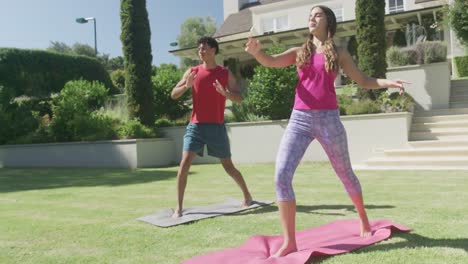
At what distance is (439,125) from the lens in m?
11.2

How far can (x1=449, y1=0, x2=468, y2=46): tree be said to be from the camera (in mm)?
12367

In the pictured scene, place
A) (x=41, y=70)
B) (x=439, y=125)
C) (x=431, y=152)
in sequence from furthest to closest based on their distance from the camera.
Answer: (x=41, y=70) < (x=439, y=125) < (x=431, y=152)

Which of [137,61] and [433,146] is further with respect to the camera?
[137,61]

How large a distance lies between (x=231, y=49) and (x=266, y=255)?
79.7 ft

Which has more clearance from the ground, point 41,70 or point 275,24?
point 275,24

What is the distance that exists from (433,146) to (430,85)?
317 centimetres

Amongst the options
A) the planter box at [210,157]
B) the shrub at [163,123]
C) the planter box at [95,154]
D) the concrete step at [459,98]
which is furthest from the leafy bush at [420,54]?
the planter box at [95,154]

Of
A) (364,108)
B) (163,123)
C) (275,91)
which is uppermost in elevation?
(275,91)

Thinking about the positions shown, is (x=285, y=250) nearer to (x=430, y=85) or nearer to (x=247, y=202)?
(x=247, y=202)

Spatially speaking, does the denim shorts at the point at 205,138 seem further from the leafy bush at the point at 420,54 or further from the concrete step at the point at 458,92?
the concrete step at the point at 458,92

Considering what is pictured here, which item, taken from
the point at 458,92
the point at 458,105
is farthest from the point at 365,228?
the point at 458,92

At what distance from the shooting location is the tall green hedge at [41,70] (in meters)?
28.2

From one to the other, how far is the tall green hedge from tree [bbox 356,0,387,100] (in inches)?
857

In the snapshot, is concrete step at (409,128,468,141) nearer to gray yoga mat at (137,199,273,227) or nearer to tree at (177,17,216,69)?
gray yoga mat at (137,199,273,227)
